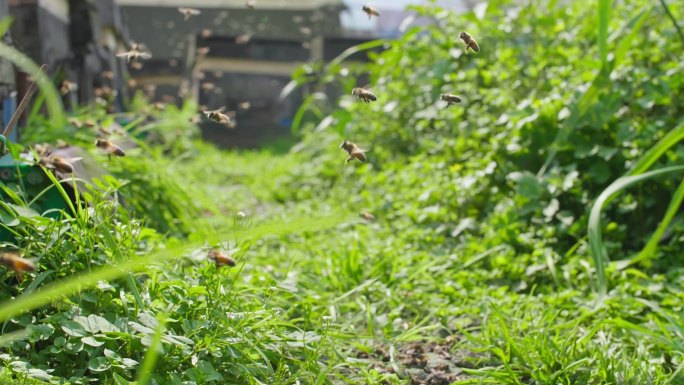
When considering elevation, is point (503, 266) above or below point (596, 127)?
below

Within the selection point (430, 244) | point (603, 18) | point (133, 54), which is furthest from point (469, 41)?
point (430, 244)

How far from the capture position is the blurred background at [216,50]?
6461 mm

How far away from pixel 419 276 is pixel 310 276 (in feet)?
1.57

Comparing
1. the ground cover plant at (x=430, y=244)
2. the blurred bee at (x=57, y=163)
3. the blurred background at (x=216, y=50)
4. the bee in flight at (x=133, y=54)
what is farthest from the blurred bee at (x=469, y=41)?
the blurred background at (x=216, y=50)

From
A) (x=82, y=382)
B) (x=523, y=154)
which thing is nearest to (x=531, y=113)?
(x=523, y=154)

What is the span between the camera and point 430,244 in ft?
11.9

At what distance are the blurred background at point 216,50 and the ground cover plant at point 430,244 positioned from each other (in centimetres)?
185

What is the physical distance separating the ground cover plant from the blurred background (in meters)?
1.85

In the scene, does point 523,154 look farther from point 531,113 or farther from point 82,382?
point 82,382

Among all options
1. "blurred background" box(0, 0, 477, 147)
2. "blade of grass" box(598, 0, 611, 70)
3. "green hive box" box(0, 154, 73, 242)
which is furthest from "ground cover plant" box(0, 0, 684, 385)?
"blurred background" box(0, 0, 477, 147)

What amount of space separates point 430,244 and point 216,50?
28.1 feet

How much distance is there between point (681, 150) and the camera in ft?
10.6

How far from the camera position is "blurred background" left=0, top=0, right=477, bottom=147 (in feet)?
21.2

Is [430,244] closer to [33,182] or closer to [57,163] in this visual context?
[33,182]
